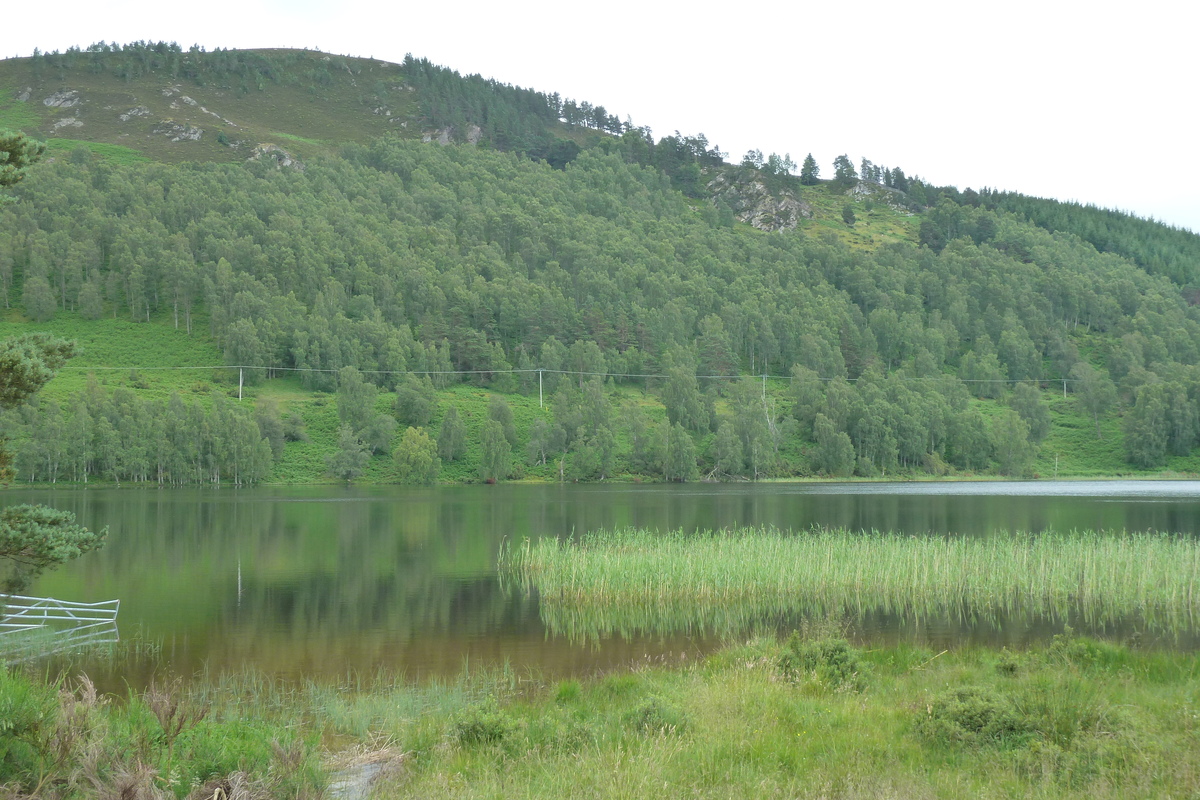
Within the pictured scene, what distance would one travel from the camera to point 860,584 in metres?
30.8

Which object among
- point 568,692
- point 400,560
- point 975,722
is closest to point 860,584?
point 568,692

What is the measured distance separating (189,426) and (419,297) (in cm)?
7111

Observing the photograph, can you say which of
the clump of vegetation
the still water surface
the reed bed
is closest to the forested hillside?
→ the still water surface

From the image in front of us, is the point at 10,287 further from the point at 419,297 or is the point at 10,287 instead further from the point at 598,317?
the point at 598,317

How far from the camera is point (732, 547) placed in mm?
34062

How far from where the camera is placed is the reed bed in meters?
27.2

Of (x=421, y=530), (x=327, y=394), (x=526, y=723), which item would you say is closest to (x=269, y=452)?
(x=327, y=394)

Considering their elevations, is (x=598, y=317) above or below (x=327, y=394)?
above

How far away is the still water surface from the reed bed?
70.4 inches

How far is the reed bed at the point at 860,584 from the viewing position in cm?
2721

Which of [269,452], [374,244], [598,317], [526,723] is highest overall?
[374,244]

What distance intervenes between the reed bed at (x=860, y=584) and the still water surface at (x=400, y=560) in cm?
179

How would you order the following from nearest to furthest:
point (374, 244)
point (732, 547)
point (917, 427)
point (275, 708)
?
point (275, 708)
point (732, 547)
point (917, 427)
point (374, 244)

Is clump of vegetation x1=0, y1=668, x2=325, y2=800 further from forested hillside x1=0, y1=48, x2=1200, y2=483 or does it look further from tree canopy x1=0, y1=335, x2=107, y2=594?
forested hillside x1=0, y1=48, x2=1200, y2=483
